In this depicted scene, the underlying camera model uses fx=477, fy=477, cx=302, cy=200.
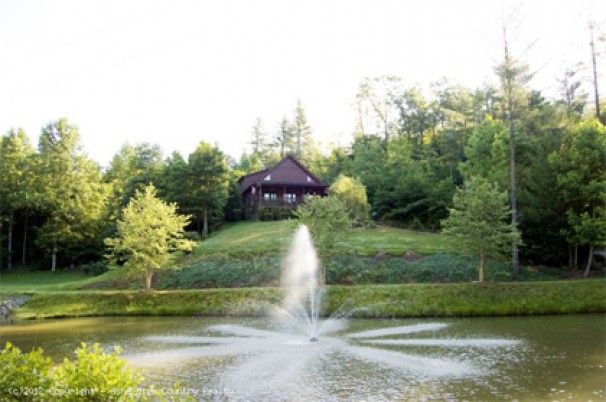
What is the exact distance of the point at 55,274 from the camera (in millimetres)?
42000

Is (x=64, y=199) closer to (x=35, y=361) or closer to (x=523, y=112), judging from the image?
(x=523, y=112)

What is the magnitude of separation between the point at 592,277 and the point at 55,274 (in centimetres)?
4140

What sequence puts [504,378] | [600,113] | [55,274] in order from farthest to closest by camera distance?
1. [600,113]
2. [55,274]
3. [504,378]

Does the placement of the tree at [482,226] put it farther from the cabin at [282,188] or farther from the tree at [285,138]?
the tree at [285,138]

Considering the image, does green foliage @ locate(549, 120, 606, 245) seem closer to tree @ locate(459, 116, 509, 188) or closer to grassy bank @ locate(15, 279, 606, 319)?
grassy bank @ locate(15, 279, 606, 319)

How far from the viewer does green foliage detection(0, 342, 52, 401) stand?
6395 millimetres

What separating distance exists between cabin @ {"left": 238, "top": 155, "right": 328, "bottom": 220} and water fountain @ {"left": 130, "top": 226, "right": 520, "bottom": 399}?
2737 cm

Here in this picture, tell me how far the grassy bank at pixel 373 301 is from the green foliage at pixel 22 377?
18695 mm

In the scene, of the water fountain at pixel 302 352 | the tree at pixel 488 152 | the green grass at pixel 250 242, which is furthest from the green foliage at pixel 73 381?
the tree at pixel 488 152

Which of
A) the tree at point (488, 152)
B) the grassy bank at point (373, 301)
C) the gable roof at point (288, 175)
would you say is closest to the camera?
the grassy bank at point (373, 301)

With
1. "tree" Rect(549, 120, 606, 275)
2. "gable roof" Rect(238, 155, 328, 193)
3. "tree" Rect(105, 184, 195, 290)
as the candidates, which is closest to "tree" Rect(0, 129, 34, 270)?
"tree" Rect(105, 184, 195, 290)

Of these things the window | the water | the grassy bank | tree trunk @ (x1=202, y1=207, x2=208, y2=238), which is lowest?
the water

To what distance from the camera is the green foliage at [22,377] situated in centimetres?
639

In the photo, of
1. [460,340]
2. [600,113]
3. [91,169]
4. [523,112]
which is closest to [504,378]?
[460,340]
